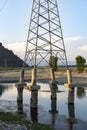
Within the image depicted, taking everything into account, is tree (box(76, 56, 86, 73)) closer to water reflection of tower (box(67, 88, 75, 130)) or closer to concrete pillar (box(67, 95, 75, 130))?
water reflection of tower (box(67, 88, 75, 130))

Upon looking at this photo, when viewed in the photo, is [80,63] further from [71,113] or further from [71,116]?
[71,116]

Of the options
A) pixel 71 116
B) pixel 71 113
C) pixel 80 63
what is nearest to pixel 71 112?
pixel 71 113

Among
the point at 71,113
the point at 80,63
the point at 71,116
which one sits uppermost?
the point at 80,63

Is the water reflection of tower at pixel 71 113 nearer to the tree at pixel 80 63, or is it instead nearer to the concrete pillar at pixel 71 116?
the concrete pillar at pixel 71 116

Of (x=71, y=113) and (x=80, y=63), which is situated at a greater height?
(x=80, y=63)

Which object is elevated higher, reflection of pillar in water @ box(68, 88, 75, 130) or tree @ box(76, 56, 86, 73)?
tree @ box(76, 56, 86, 73)

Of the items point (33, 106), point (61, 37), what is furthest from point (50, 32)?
point (33, 106)

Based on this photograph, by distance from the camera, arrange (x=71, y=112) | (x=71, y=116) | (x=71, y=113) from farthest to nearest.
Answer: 1. (x=71, y=112)
2. (x=71, y=113)
3. (x=71, y=116)

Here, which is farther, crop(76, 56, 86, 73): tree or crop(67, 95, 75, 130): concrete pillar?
crop(76, 56, 86, 73): tree

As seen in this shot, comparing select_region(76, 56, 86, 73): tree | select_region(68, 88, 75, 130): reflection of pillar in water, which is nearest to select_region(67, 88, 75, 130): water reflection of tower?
select_region(68, 88, 75, 130): reflection of pillar in water

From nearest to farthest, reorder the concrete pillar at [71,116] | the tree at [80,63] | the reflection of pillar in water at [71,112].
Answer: the concrete pillar at [71,116]
the reflection of pillar in water at [71,112]
the tree at [80,63]

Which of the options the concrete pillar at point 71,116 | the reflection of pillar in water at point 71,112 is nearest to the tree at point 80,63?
the reflection of pillar in water at point 71,112

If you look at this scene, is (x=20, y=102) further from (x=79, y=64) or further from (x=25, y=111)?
(x=79, y=64)

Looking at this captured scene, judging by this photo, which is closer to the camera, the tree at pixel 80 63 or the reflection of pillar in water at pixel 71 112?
the reflection of pillar in water at pixel 71 112
